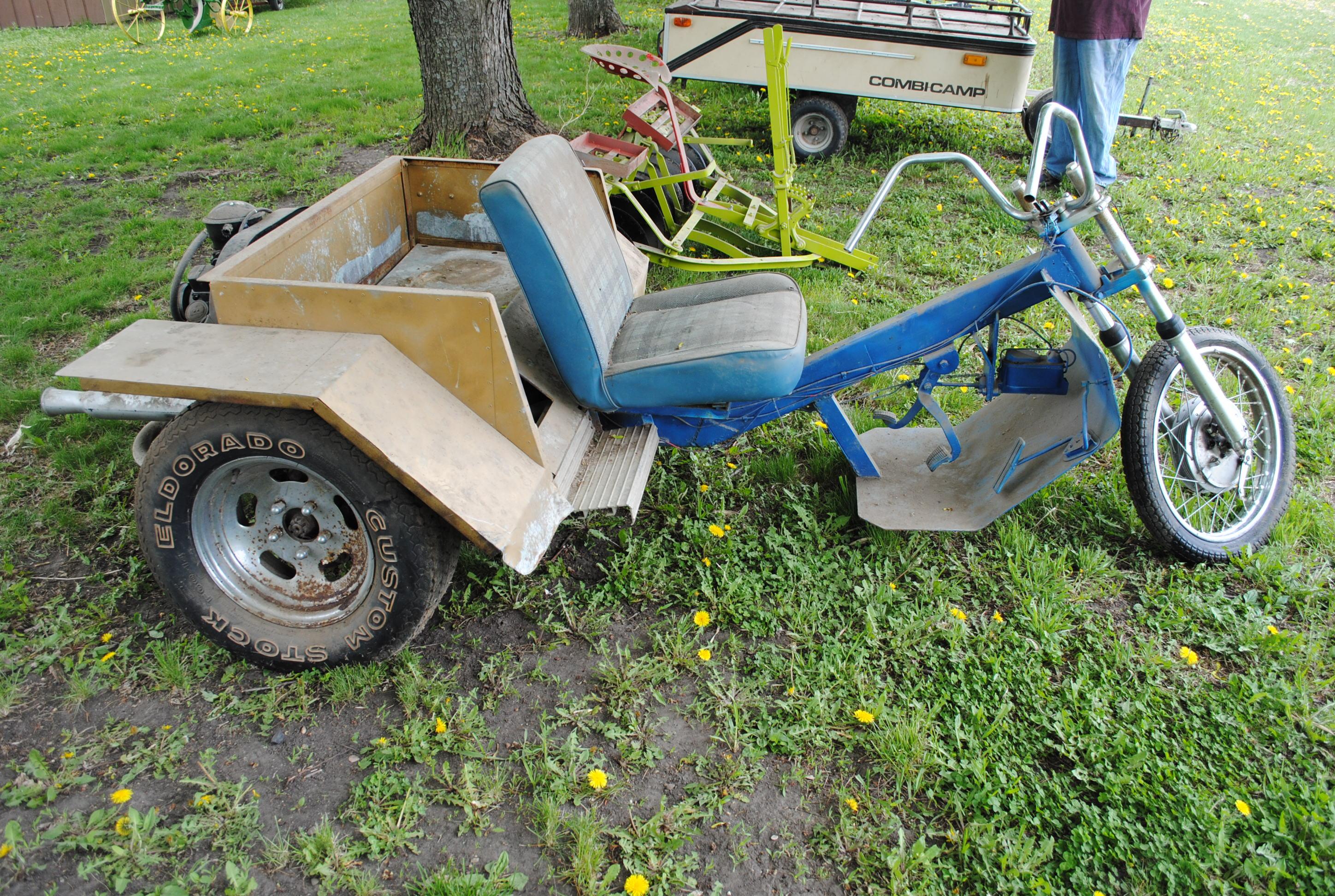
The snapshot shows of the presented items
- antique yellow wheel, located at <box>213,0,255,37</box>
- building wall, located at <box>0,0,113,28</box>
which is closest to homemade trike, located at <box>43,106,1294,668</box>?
antique yellow wheel, located at <box>213,0,255,37</box>

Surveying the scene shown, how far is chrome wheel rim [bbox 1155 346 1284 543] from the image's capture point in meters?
2.83

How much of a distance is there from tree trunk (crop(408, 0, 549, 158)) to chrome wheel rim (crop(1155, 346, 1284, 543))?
176 inches

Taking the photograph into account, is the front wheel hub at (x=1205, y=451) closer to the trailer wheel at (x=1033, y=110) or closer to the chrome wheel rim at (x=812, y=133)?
the trailer wheel at (x=1033, y=110)

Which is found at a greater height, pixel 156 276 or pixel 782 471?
pixel 156 276

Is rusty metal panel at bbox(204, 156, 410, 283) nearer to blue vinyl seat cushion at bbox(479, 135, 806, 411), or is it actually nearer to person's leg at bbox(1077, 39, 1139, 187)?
blue vinyl seat cushion at bbox(479, 135, 806, 411)

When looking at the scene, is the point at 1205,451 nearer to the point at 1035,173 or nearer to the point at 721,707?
the point at 1035,173

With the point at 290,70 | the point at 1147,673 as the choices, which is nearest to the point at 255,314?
the point at 1147,673

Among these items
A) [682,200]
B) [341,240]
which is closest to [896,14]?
[682,200]

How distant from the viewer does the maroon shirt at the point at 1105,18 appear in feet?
16.3

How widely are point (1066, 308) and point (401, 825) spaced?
2489 mm

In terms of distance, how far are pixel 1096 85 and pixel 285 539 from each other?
17.9 feet

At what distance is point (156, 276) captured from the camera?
4.72m

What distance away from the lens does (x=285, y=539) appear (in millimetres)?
2520

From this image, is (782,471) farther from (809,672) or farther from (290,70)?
(290,70)
